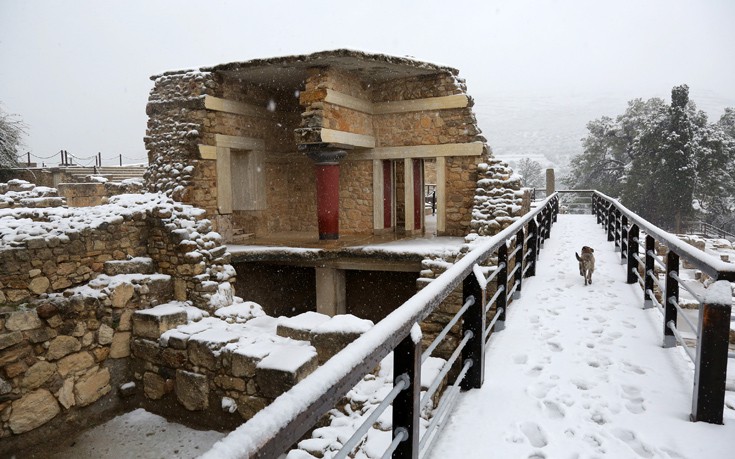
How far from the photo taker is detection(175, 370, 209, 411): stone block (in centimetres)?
669

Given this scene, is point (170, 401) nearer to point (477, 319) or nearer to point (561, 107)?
point (477, 319)

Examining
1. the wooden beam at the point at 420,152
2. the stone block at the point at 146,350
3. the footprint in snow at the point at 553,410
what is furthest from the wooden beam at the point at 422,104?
the footprint in snow at the point at 553,410

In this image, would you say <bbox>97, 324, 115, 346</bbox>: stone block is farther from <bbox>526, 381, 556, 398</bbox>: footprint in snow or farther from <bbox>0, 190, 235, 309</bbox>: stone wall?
<bbox>526, 381, 556, 398</bbox>: footprint in snow

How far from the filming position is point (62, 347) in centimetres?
699

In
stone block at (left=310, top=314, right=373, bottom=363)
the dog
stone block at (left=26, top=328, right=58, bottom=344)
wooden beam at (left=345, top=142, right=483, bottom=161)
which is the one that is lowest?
stone block at (left=26, top=328, right=58, bottom=344)

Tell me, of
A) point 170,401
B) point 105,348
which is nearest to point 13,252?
point 105,348

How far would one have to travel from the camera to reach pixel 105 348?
24.6 ft

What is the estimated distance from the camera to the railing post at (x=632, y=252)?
6.17 metres

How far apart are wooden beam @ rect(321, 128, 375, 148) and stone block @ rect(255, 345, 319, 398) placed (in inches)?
253

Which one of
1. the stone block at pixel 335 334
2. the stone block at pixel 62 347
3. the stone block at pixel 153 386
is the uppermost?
the stone block at pixel 335 334

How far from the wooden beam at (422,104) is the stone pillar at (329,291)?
15.0 feet

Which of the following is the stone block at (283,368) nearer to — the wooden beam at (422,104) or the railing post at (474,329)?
the railing post at (474,329)

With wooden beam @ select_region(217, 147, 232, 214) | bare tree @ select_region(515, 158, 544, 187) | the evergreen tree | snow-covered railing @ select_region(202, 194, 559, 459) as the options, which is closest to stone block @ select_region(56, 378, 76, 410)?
snow-covered railing @ select_region(202, 194, 559, 459)

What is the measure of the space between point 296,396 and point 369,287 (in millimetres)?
11940
